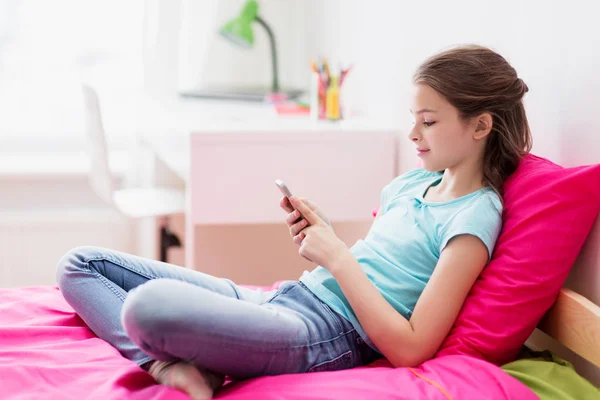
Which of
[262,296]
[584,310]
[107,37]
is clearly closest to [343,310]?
[262,296]

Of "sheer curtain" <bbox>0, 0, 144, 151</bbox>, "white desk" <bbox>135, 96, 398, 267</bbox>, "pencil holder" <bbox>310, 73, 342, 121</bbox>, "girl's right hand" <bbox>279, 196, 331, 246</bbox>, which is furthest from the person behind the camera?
"sheer curtain" <bbox>0, 0, 144, 151</bbox>

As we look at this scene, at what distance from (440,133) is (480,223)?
182 mm

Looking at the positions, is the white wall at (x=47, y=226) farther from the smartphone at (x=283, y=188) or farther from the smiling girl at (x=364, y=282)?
the smartphone at (x=283, y=188)

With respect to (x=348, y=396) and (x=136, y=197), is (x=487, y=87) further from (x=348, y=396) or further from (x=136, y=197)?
(x=136, y=197)

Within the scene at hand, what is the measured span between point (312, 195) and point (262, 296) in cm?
72

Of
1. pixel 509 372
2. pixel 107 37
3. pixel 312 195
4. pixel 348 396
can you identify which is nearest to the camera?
pixel 348 396

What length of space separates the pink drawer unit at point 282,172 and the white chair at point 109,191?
0.46 meters

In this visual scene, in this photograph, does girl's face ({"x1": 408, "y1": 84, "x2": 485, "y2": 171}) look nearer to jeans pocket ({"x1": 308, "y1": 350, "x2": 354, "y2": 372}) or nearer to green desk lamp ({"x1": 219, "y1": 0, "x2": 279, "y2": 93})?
jeans pocket ({"x1": 308, "y1": 350, "x2": 354, "y2": 372})

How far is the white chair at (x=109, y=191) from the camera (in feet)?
8.52

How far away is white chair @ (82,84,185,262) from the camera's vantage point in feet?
8.52

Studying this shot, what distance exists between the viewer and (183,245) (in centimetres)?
315

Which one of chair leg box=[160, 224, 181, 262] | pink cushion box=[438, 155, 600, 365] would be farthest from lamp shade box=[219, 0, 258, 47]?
pink cushion box=[438, 155, 600, 365]

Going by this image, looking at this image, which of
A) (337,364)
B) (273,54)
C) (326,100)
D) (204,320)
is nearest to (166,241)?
(273,54)

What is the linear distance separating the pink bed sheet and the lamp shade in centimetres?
190
